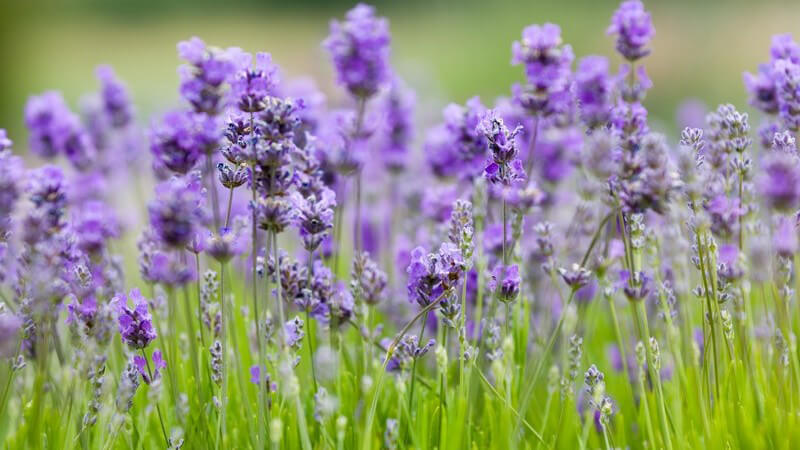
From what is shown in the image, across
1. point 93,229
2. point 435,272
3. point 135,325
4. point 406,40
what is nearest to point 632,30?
point 435,272

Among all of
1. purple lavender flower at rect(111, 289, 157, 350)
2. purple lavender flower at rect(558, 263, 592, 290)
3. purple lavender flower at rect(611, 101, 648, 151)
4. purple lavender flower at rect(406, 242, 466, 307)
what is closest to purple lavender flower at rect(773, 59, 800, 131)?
purple lavender flower at rect(611, 101, 648, 151)

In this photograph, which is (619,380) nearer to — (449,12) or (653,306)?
(653,306)

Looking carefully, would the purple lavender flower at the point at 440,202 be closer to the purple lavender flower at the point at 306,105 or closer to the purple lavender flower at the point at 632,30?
the purple lavender flower at the point at 306,105

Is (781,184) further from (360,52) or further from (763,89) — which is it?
(360,52)

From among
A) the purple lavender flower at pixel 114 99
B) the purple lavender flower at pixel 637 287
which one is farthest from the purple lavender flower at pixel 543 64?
the purple lavender flower at pixel 114 99

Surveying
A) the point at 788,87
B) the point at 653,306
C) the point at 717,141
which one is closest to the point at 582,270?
the point at 717,141

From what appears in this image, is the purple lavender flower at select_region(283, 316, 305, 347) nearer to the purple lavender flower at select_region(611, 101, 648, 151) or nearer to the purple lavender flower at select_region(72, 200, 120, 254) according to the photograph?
the purple lavender flower at select_region(72, 200, 120, 254)
